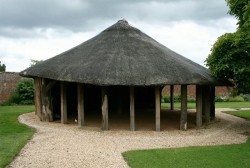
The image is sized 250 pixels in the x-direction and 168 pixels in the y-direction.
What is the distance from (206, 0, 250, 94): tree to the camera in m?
18.1

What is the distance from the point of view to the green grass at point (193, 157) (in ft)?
39.7

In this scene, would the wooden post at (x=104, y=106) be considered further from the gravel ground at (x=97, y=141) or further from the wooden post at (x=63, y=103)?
the wooden post at (x=63, y=103)

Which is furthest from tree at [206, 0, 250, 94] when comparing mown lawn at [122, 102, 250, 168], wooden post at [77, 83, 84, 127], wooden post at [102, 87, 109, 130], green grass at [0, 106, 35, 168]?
green grass at [0, 106, 35, 168]

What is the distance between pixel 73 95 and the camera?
85.4 ft

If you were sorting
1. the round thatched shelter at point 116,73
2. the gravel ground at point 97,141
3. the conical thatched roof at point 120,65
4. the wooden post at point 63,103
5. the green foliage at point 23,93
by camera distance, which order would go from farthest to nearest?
the green foliage at point 23,93
the wooden post at point 63,103
the round thatched shelter at point 116,73
the conical thatched roof at point 120,65
the gravel ground at point 97,141

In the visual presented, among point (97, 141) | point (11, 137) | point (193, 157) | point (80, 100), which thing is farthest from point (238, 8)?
point (11, 137)

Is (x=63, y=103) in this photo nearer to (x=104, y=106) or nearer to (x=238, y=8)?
(x=104, y=106)

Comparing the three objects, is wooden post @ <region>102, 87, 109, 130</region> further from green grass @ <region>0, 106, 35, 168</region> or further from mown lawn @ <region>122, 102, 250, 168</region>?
mown lawn @ <region>122, 102, 250, 168</region>

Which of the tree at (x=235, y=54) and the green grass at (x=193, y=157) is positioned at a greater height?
the tree at (x=235, y=54)

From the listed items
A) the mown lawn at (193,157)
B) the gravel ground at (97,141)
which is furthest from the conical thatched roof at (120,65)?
the mown lawn at (193,157)

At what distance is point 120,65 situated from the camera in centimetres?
1884

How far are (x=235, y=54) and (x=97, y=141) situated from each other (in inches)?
307

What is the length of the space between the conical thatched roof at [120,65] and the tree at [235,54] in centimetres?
102

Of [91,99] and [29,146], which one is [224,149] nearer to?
[29,146]
